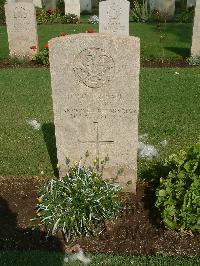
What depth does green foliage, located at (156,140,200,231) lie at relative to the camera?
4.06 metres

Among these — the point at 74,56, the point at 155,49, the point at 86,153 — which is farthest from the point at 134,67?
the point at 155,49

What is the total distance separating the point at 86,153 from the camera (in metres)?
5.03

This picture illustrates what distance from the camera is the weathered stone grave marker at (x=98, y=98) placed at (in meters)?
4.40

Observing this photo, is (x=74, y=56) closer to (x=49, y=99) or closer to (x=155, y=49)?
(x=49, y=99)

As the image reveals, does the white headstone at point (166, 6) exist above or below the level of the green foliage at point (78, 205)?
above

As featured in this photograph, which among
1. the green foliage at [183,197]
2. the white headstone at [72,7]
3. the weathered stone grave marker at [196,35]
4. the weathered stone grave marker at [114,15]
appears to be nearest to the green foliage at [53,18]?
the white headstone at [72,7]

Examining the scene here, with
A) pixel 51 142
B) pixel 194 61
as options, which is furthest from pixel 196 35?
pixel 51 142

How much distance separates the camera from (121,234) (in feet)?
14.4

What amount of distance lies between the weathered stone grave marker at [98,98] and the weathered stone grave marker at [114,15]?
23.9ft

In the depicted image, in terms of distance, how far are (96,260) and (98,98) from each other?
1784 millimetres

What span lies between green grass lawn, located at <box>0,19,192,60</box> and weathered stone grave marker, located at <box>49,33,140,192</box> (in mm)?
8632

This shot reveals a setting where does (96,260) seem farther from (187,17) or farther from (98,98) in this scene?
(187,17)

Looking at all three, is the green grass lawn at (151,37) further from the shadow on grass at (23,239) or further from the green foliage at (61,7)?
the shadow on grass at (23,239)

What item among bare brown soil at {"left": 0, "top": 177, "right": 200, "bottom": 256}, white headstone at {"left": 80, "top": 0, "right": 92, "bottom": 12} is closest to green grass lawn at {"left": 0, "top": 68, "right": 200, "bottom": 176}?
bare brown soil at {"left": 0, "top": 177, "right": 200, "bottom": 256}
